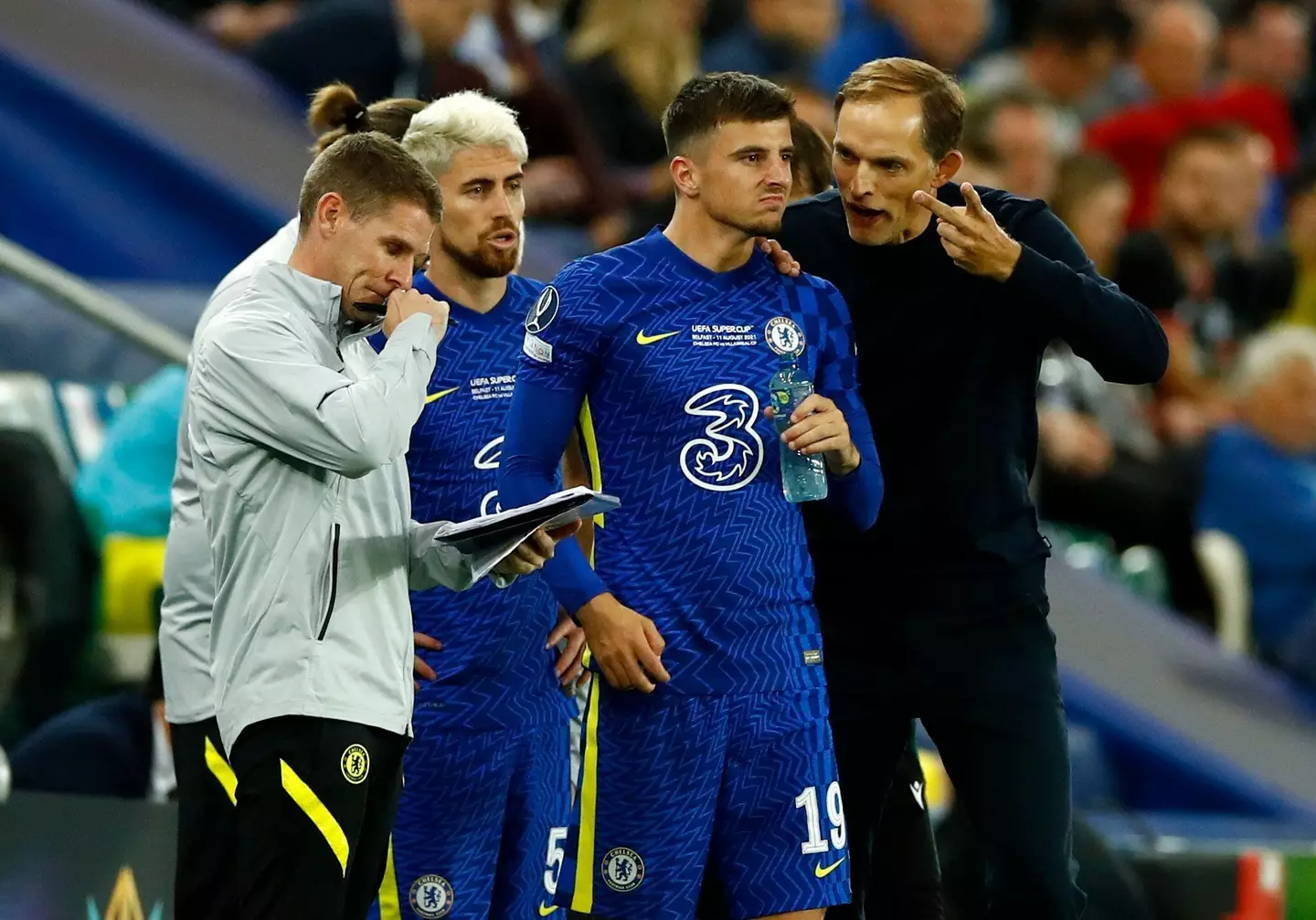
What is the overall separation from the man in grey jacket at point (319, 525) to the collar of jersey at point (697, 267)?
1.80 feet

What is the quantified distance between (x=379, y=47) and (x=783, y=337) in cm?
417

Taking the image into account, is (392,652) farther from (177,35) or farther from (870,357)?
(177,35)

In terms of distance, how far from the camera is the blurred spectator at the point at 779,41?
9.39 m

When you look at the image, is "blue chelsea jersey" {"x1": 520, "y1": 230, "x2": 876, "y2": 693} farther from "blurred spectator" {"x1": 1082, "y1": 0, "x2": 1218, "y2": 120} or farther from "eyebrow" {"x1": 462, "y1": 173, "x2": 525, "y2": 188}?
"blurred spectator" {"x1": 1082, "y1": 0, "x2": 1218, "y2": 120}

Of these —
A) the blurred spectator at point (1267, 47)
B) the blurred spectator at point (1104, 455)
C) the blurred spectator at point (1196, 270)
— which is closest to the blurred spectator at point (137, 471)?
the blurred spectator at point (1104, 455)

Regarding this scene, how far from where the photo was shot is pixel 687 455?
429 cm

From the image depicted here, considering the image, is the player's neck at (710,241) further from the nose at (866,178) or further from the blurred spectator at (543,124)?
the blurred spectator at (543,124)

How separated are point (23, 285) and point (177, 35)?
2293mm

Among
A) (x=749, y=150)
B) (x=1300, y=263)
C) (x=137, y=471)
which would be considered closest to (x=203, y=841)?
Result: (x=749, y=150)

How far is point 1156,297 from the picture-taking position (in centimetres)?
991

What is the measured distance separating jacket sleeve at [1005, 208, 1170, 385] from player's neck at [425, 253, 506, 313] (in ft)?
3.58

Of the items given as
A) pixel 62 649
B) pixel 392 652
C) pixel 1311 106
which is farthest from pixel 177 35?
pixel 1311 106

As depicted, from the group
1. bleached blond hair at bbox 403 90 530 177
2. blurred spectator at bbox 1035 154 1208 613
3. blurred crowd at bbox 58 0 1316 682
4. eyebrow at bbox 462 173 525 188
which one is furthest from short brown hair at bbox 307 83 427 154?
blurred spectator at bbox 1035 154 1208 613

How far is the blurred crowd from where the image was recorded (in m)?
8.52
